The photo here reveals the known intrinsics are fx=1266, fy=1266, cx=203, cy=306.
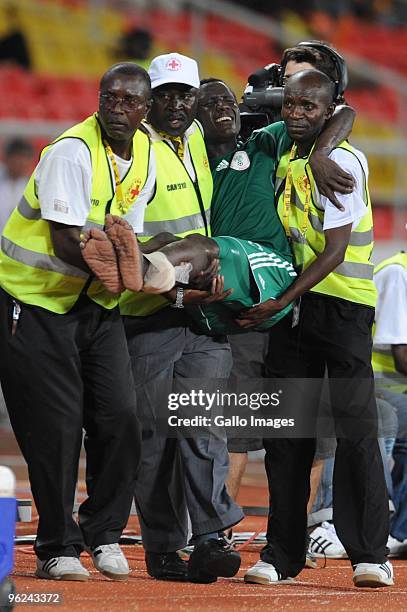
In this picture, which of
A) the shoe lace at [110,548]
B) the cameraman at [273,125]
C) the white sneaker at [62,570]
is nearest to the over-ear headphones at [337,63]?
the cameraman at [273,125]

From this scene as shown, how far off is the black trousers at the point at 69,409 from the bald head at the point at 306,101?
100 cm

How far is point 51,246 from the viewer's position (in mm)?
4547

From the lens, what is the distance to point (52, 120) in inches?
561

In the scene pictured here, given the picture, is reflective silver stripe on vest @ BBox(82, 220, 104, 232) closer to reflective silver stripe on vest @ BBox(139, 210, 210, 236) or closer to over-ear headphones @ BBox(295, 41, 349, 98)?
reflective silver stripe on vest @ BBox(139, 210, 210, 236)

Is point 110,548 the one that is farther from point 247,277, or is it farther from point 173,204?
point 173,204

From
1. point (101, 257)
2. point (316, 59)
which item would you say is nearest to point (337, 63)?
point (316, 59)

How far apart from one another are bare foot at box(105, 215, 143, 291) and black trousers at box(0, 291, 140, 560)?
322 mm

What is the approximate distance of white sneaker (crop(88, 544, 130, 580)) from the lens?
468 centimetres

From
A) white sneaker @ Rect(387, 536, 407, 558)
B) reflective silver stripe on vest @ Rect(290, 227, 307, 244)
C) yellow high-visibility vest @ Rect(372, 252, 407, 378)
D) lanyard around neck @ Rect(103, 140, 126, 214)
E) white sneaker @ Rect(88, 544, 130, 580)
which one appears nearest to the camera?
lanyard around neck @ Rect(103, 140, 126, 214)

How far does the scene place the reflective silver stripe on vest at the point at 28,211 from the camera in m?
4.57

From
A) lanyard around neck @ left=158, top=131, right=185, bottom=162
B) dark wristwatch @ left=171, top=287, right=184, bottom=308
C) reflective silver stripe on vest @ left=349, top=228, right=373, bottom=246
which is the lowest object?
dark wristwatch @ left=171, top=287, right=184, bottom=308

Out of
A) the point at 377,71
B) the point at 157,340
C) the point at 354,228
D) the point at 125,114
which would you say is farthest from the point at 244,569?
the point at 377,71

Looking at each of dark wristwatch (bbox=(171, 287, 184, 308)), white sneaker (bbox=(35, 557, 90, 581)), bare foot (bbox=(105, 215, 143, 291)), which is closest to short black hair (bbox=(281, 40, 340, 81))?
dark wristwatch (bbox=(171, 287, 184, 308))

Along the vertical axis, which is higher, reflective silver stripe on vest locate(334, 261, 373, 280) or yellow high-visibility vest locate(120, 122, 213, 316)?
yellow high-visibility vest locate(120, 122, 213, 316)
